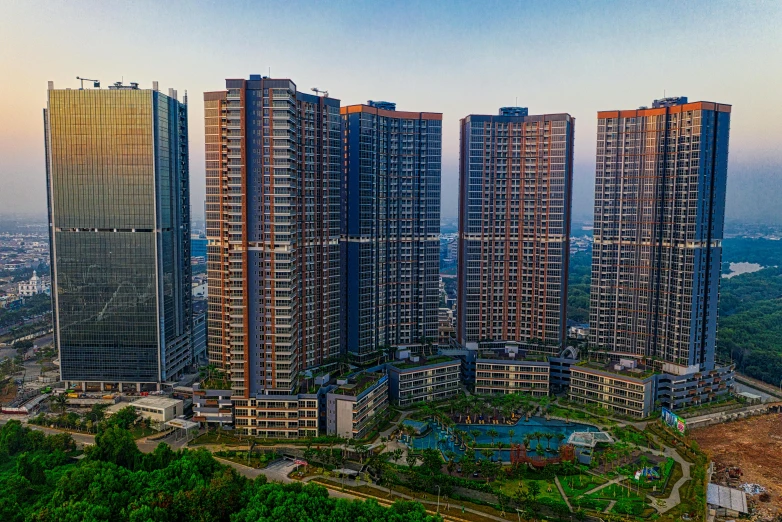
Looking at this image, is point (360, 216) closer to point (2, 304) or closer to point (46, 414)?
point (46, 414)

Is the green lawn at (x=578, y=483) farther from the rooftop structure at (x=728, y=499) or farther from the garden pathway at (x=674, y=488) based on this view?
the rooftop structure at (x=728, y=499)

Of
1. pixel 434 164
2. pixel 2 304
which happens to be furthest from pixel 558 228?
pixel 2 304

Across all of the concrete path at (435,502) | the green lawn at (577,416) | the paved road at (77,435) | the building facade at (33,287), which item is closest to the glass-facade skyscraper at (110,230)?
the paved road at (77,435)

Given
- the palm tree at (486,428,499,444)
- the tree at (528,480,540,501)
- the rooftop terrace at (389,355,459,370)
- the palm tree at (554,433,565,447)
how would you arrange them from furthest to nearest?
1. the rooftop terrace at (389,355,459,370)
2. the palm tree at (486,428,499,444)
3. the palm tree at (554,433,565,447)
4. the tree at (528,480,540,501)

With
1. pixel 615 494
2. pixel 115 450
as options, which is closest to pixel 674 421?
pixel 615 494

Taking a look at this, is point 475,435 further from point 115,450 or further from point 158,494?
point 115,450

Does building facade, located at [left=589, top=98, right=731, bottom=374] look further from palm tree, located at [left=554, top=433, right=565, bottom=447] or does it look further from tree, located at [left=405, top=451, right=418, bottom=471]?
tree, located at [left=405, top=451, right=418, bottom=471]

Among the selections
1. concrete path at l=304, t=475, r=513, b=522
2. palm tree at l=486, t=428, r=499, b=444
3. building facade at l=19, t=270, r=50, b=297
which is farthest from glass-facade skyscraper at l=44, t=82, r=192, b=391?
building facade at l=19, t=270, r=50, b=297
